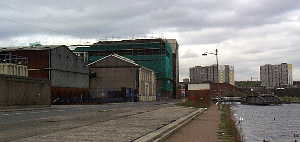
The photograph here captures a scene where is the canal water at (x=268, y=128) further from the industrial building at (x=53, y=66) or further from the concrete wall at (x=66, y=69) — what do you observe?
the concrete wall at (x=66, y=69)

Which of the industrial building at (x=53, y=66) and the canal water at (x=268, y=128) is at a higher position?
the industrial building at (x=53, y=66)

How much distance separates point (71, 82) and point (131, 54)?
58.1 metres

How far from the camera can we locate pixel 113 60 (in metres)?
118

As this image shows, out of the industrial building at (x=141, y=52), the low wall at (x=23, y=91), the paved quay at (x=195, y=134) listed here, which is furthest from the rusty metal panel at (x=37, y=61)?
the paved quay at (x=195, y=134)

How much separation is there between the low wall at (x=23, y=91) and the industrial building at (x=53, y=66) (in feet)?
66.6

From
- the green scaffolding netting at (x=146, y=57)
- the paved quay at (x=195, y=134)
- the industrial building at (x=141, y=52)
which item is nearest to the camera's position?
the paved quay at (x=195, y=134)

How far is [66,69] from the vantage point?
86.7 meters

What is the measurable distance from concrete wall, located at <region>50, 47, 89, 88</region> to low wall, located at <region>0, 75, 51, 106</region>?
22185 millimetres

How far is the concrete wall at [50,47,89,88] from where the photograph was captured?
Answer: 82.4m

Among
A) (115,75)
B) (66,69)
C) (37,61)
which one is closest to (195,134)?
(37,61)

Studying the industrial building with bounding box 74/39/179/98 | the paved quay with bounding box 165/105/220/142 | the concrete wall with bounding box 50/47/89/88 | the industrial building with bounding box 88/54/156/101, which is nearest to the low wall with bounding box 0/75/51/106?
the concrete wall with bounding box 50/47/89/88

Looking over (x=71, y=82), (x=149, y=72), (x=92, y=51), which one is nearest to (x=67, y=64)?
(x=71, y=82)

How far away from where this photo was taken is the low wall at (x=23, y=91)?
49125mm

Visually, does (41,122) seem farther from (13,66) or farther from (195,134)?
(13,66)
